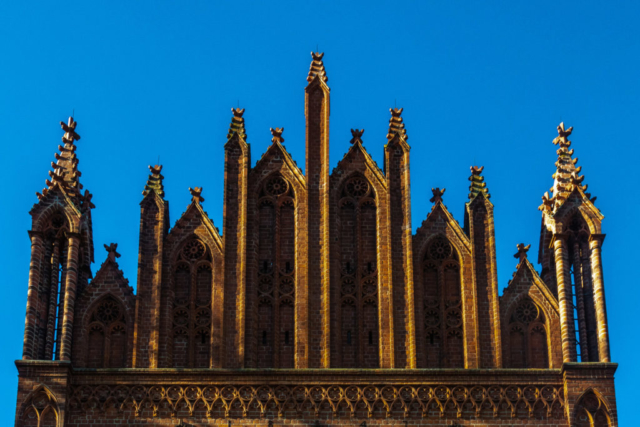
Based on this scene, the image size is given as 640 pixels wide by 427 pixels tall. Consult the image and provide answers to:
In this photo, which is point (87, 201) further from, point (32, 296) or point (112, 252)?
point (32, 296)

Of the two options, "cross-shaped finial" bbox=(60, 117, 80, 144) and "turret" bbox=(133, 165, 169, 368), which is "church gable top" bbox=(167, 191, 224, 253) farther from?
"cross-shaped finial" bbox=(60, 117, 80, 144)

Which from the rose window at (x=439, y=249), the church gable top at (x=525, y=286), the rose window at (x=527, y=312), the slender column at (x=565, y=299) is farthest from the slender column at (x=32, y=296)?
the slender column at (x=565, y=299)

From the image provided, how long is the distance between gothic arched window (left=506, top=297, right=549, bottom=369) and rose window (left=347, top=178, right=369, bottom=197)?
15.4 ft

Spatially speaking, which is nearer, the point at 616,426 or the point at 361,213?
the point at 616,426

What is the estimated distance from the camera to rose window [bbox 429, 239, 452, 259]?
141ft

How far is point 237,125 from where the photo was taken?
44.2 m

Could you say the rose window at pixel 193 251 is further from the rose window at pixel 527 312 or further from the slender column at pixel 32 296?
the rose window at pixel 527 312

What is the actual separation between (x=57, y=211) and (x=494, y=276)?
10555 mm

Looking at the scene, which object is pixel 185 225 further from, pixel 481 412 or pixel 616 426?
pixel 616 426

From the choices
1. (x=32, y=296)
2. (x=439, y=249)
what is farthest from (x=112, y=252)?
(x=439, y=249)

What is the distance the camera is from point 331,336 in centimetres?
4175

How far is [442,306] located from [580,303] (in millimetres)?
3257

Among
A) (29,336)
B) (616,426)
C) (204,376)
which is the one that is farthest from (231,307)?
(616,426)

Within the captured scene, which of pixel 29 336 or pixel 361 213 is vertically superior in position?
pixel 361 213
